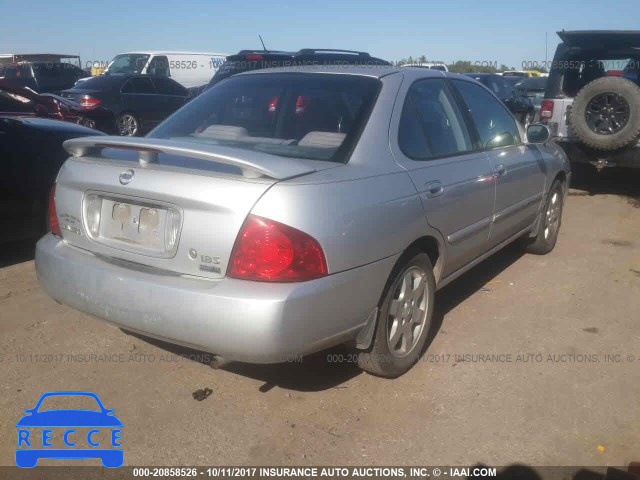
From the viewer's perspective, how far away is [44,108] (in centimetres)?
968

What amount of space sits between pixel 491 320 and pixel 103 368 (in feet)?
8.00

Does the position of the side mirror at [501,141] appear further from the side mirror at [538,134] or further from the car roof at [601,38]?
the car roof at [601,38]

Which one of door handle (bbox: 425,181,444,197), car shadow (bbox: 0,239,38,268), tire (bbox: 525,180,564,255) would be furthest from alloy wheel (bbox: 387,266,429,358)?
car shadow (bbox: 0,239,38,268)

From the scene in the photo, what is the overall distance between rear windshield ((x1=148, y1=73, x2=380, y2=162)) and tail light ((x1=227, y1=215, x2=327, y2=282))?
598 mm

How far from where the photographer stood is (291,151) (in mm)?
3064

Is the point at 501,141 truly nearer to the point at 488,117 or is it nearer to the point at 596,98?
the point at 488,117

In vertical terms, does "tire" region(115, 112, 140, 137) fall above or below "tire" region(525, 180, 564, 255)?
below

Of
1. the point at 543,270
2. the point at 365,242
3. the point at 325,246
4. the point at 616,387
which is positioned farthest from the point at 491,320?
the point at 325,246

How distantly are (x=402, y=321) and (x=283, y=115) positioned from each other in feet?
4.23

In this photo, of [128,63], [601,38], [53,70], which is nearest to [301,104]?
[601,38]

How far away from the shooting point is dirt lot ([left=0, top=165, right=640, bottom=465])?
274cm

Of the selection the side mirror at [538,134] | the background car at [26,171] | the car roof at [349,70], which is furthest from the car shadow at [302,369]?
the background car at [26,171]

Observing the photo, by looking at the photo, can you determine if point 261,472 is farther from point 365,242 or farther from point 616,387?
point 616,387

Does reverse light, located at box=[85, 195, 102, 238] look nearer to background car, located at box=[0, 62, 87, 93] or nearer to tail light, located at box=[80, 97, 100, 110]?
tail light, located at box=[80, 97, 100, 110]
